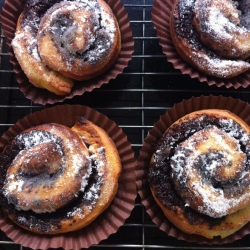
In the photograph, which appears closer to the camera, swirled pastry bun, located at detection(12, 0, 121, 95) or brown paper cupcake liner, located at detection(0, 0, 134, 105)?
swirled pastry bun, located at detection(12, 0, 121, 95)

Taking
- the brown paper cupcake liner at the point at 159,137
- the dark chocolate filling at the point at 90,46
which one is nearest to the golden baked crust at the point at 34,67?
the dark chocolate filling at the point at 90,46

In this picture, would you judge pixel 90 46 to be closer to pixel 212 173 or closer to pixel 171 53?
pixel 171 53

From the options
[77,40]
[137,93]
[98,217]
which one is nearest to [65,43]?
[77,40]

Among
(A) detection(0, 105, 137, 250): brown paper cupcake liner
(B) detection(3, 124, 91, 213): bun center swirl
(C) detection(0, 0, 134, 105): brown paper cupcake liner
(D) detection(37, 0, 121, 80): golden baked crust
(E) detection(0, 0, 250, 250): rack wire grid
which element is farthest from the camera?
(E) detection(0, 0, 250, 250): rack wire grid

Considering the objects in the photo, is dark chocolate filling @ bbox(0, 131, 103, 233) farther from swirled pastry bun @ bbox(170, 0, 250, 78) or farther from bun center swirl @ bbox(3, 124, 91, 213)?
swirled pastry bun @ bbox(170, 0, 250, 78)

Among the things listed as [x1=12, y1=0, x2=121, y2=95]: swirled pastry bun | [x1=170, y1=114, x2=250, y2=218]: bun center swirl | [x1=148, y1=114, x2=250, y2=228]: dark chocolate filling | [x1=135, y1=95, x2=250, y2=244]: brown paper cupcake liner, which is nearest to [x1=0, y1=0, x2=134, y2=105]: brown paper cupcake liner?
[x1=12, y1=0, x2=121, y2=95]: swirled pastry bun

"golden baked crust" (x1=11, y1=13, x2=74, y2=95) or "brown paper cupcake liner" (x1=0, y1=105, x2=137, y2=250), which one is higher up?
"golden baked crust" (x1=11, y1=13, x2=74, y2=95)
